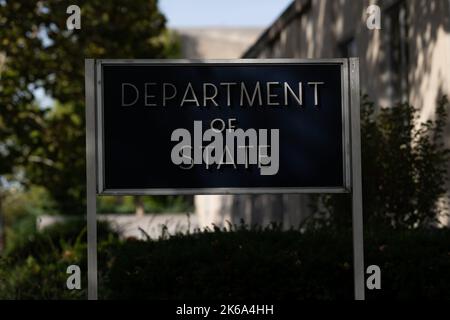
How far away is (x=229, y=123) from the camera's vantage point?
6680mm

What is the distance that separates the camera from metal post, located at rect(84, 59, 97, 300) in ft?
21.2

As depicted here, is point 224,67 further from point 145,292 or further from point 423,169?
point 423,169

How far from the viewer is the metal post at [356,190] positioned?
21.4ft

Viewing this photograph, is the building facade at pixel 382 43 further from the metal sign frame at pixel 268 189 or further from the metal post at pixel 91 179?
the metal post at pixel 91 179

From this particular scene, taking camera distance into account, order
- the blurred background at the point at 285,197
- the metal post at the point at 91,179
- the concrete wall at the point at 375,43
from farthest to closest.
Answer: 1. the concrete wall at the point at 375,43
2. the blurred background at the point at 285,197
3. the metal post at the point at 91,179

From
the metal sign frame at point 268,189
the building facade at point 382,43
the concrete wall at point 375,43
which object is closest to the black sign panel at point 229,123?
the metal sign frame at point 268,189

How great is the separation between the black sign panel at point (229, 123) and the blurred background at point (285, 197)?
80 cm

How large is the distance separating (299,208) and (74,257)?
795 centimetres

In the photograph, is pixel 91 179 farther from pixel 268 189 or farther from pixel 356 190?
pixel 356 190

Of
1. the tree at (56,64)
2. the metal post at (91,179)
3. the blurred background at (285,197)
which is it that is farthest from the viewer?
the tree at (56,64)

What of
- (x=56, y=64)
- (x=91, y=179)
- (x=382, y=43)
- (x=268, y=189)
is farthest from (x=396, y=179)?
(x=56, y=64)
